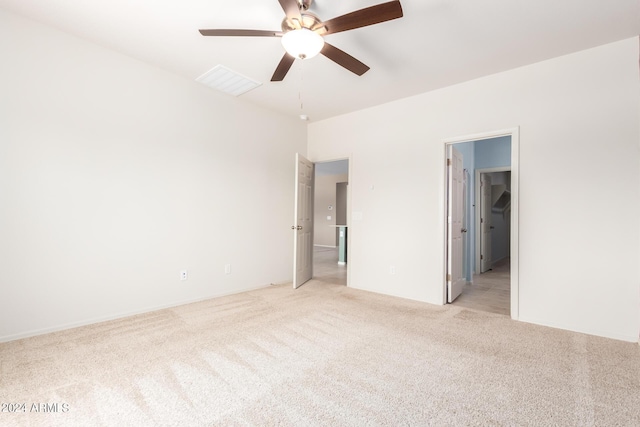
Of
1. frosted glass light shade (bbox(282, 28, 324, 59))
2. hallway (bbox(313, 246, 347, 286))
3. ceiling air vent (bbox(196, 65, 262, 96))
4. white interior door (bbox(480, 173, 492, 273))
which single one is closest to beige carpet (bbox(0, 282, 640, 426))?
hallway (bbox(313, 246, 347, 286))

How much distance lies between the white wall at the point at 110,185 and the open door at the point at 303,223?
65 centimetres

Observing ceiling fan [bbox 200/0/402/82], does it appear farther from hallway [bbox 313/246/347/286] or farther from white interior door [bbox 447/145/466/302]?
hallway [bbox 313/246/347/286]

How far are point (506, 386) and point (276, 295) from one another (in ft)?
9.46

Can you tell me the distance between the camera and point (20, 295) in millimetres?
2574

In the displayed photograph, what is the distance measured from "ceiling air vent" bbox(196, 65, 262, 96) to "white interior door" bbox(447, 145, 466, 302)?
9.25 ft

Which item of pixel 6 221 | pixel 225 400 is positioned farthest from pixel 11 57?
pixel 225 400

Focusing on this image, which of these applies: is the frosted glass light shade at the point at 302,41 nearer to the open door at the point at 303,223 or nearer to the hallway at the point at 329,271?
the open door at the point at 303,223

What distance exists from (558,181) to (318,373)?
3069 millimetres

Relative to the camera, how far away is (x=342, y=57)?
2.32 m

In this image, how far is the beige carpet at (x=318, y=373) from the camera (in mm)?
1647

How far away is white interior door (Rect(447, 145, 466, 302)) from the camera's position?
3.85 metres

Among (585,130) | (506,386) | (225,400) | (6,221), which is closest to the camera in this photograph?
(225,400)

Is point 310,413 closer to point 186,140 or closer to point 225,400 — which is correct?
point 225,400

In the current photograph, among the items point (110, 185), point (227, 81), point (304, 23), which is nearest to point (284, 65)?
point (304, 23)
